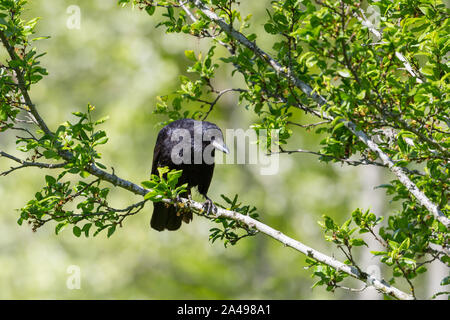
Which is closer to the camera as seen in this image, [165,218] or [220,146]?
[220,146]

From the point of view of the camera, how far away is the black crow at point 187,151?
5609 millimetres

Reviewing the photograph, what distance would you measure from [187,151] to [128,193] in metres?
9.03

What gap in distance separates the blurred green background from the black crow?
293 inches

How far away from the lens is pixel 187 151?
5656 millimetres

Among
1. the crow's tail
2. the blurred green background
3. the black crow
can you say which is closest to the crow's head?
the black crow

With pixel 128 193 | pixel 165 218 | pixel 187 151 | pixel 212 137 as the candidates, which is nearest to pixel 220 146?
pixel 212 137

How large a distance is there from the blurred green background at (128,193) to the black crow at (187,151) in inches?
293

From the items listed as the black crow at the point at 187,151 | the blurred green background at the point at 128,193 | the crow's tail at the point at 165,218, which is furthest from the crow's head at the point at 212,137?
the blurred green background at the point at 128,193

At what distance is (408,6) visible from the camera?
3488 millimetres

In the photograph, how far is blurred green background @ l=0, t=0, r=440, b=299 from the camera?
44.7 ft

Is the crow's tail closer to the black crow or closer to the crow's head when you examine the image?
the black crow

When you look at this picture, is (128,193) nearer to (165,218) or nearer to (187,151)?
(165,218)

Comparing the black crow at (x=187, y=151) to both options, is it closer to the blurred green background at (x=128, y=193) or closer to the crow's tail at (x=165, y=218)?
the crow's tail at (x=165, y=218)
